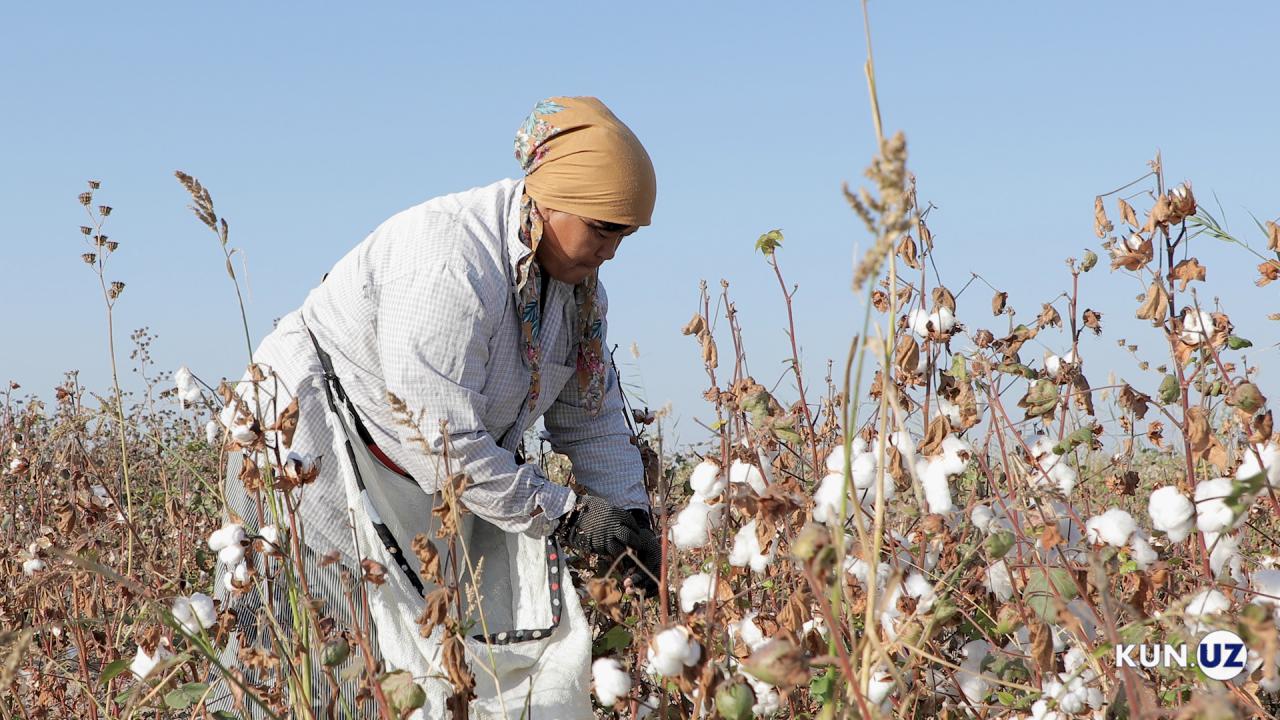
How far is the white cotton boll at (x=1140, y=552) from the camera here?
1.49 meters

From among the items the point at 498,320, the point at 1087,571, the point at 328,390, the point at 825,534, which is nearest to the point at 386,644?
the point at 328,390

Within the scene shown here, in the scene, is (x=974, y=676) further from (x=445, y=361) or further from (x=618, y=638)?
(x=445, y=361)

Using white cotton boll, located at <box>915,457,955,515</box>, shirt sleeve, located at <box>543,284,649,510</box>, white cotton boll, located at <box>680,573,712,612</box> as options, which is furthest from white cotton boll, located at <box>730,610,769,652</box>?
shirt sleeve, located at <box>543,284,649,510</box>

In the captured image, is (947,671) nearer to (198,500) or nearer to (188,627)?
(188,627)

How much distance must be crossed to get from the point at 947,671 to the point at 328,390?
4.79ft

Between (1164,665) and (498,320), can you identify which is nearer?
(1164,665)

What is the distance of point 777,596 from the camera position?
6.64ft

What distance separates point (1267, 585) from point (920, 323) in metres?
0.62

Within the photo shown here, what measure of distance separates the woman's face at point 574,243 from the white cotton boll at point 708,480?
3.49ft

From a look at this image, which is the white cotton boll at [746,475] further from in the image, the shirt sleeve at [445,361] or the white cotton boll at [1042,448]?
the shirt sleeve at [445,361]

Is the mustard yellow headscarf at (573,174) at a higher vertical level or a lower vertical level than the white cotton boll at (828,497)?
higher

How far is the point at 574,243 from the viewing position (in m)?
2.59

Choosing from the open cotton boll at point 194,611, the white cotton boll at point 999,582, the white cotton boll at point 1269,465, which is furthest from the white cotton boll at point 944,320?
the open cotton boll at point 194,611

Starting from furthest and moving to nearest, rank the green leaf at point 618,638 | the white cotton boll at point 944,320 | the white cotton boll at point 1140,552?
1. the green leaf at point 618,638
2. the white cotton boll at point 944,320
3. the white cotton boll at point 1140,552
